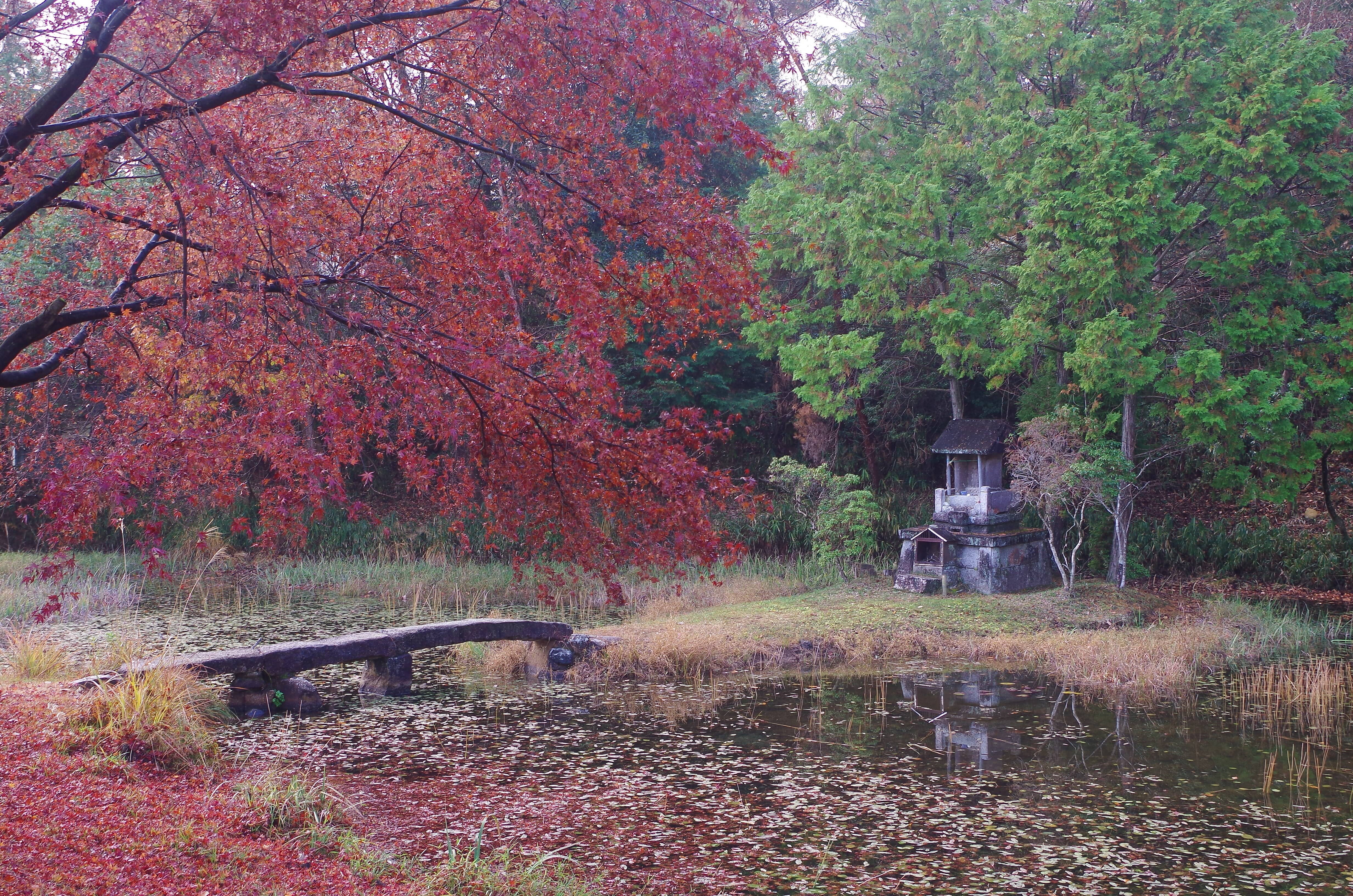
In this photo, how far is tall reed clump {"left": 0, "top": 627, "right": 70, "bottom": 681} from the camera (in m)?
8.49

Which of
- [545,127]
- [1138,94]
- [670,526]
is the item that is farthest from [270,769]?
[1138,94]

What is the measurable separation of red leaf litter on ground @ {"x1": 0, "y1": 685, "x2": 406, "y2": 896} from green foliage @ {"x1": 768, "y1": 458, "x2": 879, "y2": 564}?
1054 centimetres

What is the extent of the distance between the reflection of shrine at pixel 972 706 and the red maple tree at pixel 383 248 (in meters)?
3.69

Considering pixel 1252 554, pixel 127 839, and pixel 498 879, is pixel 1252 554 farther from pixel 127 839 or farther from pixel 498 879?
pixel 127 839

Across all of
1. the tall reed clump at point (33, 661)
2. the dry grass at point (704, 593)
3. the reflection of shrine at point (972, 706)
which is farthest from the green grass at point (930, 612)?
the tall reed clump at point (33, 661)

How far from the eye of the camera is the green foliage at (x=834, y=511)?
15.1 metres

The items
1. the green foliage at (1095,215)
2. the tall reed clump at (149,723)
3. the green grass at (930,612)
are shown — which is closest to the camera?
the tall reed clump at (149,723)

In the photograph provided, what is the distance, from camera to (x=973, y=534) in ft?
45.8

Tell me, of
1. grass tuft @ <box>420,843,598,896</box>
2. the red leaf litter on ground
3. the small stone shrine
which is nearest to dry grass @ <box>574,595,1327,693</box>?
the small stone shrine

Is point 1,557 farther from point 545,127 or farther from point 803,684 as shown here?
point 545,127

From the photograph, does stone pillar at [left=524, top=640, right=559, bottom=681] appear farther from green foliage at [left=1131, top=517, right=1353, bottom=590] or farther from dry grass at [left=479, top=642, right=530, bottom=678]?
green foliage at [left=1131, top=517, right=1353, bottom=590]

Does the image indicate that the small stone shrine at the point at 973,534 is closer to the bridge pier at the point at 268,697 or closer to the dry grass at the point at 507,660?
the dry grass at the point at 507,660

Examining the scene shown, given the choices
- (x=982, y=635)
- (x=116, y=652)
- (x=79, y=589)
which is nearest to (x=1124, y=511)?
(x=982, y=635)

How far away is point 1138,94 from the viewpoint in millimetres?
14055
